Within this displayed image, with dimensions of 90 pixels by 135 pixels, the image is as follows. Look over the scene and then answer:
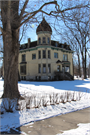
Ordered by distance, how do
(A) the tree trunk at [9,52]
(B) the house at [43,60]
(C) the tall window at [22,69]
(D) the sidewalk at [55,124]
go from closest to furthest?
(D) the sidewalk at [55,124] → (A) the tree trunk at [9,52] → (B) the house at [43,60] → (C) the tall window at [22,69]

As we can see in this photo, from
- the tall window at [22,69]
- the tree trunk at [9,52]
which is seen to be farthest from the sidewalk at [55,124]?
the tall window at [22,69]

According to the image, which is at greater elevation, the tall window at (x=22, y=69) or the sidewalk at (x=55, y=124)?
the tall window at (x=22, y=69)

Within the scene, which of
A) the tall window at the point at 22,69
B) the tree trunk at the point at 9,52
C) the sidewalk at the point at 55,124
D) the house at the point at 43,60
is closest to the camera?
the sidewalk at the point at 55,124

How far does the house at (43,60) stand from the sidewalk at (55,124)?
833 inches

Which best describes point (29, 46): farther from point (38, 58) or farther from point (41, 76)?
point (41, 76)

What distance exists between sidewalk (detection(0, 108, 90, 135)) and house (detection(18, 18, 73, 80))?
21155 millimetres

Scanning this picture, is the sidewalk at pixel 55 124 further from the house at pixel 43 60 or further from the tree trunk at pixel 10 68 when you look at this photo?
the house at pixel 43 60

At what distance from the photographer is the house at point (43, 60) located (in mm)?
Answer: 27078

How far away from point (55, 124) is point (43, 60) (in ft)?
75.0

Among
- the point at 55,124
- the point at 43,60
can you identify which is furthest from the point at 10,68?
the point at 43,60

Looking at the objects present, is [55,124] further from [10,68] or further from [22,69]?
[22,69]

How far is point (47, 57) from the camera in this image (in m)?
27.1

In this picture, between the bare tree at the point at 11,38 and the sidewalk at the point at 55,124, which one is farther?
the bare tree at the point at 11,38

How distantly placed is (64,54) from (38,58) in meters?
7.87
